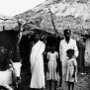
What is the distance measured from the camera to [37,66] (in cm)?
1209

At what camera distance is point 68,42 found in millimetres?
12375

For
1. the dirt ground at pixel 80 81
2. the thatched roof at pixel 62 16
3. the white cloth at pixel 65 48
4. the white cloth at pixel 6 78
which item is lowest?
the dirt ground at pixel 80 81

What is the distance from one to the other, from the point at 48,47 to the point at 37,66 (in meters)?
1.97

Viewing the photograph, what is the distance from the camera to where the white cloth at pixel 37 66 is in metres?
12.1

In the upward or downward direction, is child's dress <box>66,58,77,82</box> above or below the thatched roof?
below

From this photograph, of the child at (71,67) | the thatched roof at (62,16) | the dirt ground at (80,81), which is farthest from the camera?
the thatched roof at (62,16)

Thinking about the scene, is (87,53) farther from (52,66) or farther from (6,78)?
(6,78)

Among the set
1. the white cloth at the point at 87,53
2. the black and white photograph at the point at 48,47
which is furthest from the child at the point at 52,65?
the white cloth at the point at 87,53

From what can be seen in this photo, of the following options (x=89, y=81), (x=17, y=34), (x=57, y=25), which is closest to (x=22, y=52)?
(x=17, y=34)

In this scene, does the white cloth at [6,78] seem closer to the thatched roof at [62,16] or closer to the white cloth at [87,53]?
the thatched roof at [62,16]

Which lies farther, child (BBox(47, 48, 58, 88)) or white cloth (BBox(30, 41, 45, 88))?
child (BBox(47, 48, 58, 88))

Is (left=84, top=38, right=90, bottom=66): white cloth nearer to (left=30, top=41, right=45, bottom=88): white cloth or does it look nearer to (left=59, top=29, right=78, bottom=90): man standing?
(left=59, top=29, right=78, bottom=90): man standing

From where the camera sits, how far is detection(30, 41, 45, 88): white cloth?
12.1 meters

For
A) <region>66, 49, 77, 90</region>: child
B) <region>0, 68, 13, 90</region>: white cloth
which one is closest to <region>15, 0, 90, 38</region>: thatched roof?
<region>66, 49, 77, 90</region>: child
